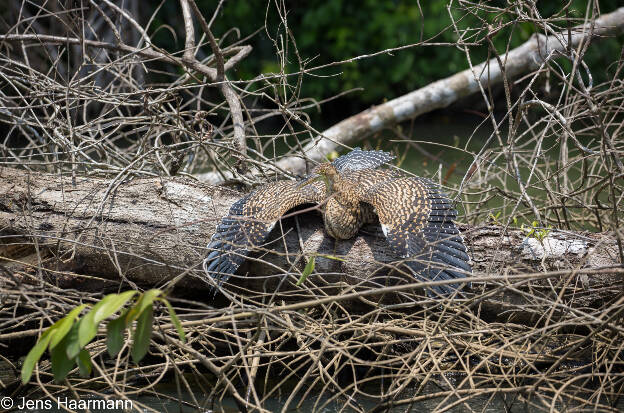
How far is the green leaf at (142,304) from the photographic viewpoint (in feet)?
6.18

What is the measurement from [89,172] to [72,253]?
80cm

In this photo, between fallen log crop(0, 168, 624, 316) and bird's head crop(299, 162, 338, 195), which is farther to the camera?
bird's head crop(299, 162, 338, 195)

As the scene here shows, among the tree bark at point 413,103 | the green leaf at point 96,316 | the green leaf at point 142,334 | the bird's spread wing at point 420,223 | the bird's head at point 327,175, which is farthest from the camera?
the tree bark at point 413,103

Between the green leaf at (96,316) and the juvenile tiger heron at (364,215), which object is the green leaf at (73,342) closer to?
the green leaf at (96,316)

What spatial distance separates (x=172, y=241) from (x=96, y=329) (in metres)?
1.59

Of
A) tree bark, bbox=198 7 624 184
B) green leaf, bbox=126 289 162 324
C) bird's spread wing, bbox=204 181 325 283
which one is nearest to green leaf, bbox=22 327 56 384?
green leaf, bbox=126 289 162 324

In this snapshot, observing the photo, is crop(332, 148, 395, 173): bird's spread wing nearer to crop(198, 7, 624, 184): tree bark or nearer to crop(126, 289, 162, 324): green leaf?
crop(198, 7, 624, 184): tree bark

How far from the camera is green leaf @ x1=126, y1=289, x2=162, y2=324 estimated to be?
188cm

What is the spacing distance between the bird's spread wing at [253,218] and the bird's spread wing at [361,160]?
501 mm

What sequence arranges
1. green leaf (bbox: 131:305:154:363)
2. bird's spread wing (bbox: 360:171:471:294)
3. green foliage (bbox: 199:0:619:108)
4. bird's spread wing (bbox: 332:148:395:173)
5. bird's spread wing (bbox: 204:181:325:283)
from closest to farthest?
1. green leaf (bbox: 131:305:154:363)
2. bird's spread wing (bbox: 360:171:471:294)
3. bird's spread wing (bbox: 204:181:325:283)
4. bird's spread wing (bbox: 332:148:395:173)
5. green foliage (bbox: 199:0:619:108)

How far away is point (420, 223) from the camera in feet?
11.0

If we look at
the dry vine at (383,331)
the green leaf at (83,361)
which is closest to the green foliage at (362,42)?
the dry vine at (383,331)

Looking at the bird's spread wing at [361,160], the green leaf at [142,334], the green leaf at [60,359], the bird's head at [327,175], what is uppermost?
the green leaf at [142,334]

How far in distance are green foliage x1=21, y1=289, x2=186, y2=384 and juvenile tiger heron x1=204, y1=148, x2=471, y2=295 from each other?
1.17m
